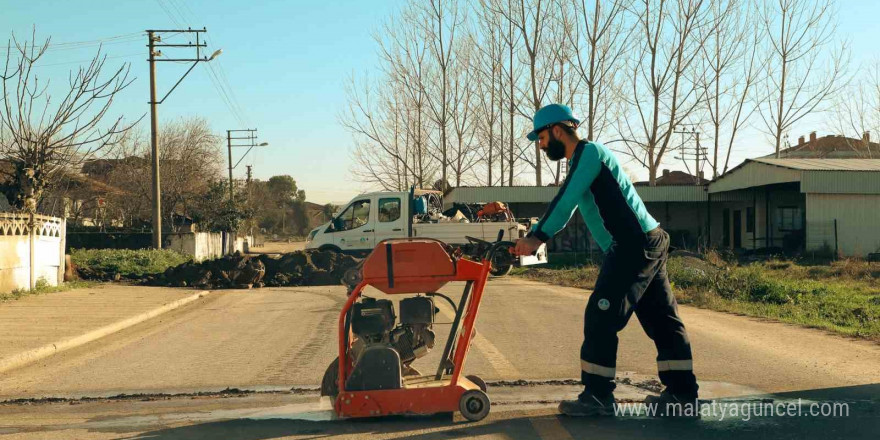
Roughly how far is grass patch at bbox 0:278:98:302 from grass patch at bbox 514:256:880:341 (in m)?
12.7

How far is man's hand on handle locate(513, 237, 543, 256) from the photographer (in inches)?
205

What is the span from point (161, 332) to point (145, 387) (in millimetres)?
4934

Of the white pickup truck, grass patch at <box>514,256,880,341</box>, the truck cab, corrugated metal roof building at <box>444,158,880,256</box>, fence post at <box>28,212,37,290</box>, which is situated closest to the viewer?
→ grass patch at <box>514,256,880,341</box>

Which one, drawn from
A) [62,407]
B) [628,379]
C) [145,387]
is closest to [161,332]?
[145,387]

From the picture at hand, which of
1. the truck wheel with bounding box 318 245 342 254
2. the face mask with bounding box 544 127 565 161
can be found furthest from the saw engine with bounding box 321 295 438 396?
the truck wheel with bounding box 318 245 342 254

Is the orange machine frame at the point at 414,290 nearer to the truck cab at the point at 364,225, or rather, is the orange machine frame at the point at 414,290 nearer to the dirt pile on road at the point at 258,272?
the dirt pile on road at the point at 258,272

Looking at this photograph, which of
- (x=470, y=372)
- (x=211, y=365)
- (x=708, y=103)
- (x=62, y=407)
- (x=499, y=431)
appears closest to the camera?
(x=499, y=431)

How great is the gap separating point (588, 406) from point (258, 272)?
18480 millimetres

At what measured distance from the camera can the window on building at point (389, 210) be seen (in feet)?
79.2

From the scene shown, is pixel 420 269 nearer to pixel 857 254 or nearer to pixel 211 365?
pixel 211 365

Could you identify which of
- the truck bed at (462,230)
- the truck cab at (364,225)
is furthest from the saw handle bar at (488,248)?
the truck cab at (364,225)

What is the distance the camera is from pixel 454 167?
49281 mm

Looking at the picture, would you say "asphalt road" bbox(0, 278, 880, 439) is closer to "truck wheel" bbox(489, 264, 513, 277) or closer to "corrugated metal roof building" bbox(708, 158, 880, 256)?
"truck wheel" bbox(489, 264, 513, 277)

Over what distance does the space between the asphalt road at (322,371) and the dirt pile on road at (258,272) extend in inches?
361
